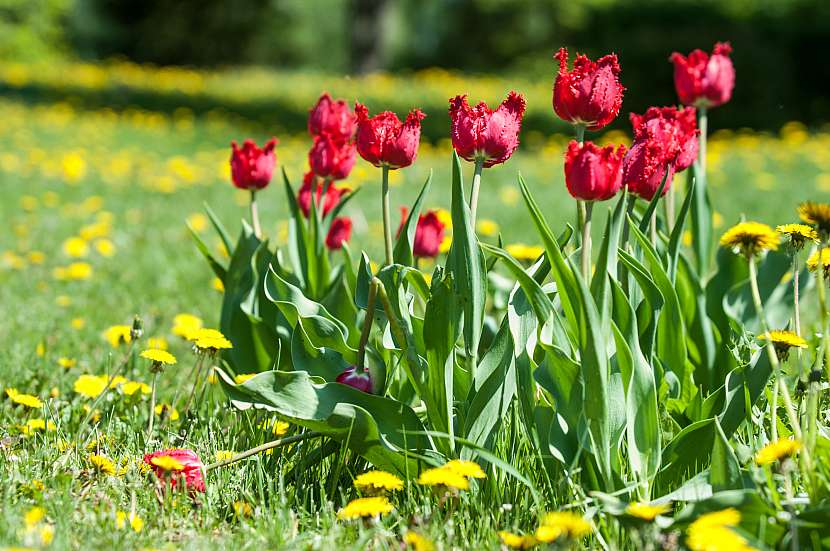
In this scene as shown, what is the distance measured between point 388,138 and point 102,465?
75cm

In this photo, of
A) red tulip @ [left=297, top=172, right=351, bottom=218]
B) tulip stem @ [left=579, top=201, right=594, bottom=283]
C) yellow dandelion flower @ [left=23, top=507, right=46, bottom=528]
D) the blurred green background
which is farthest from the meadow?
the blurred green background

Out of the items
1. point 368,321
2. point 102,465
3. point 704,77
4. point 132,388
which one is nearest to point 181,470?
point 102,465

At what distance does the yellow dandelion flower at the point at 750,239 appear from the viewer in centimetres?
153

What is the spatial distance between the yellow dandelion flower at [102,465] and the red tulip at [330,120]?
800mm

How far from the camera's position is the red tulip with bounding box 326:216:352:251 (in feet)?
7.36

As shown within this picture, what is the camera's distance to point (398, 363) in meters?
1.71

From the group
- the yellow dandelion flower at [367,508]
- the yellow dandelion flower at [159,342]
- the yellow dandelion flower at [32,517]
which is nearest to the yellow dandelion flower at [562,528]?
the yellow dandelion flower at [367,508]

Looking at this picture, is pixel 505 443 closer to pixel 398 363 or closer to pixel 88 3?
pixel 398 363

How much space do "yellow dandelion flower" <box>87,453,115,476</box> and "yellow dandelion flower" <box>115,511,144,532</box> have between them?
0.14 metres

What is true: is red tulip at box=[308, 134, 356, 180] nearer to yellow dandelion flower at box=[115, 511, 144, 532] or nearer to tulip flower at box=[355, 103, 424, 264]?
tulip flower at box=[355, 103, 424, 264]

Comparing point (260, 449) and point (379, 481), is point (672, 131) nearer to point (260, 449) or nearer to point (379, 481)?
point (379, 481)

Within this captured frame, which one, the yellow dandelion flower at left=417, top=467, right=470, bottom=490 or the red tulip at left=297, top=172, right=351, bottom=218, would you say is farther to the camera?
the red tulip at left=297, top=172, right=351, bottom=218

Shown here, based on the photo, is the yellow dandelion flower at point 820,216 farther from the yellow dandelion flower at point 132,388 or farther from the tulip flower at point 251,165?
the yellow dandelion flower at point 132,388

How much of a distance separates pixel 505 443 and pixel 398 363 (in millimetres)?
239
